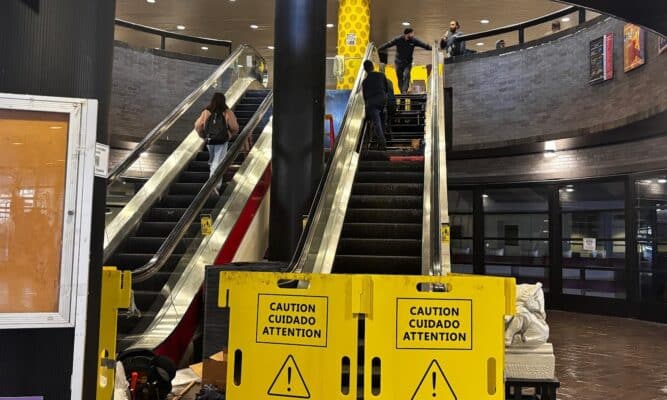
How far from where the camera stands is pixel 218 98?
9773 millimetres

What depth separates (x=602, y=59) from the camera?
12172mm

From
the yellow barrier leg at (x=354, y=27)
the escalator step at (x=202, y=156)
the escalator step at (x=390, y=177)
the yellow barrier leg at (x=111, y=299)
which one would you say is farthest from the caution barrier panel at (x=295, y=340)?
the yellow barrier leg at (x=354, y=27)

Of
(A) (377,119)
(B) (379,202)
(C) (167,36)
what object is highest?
(C) (167,36)

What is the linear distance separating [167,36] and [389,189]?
1300cm

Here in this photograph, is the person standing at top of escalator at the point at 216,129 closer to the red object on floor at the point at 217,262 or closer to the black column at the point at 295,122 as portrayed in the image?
the red object on floor at the point at 217,262

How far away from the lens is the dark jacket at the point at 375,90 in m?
10.1

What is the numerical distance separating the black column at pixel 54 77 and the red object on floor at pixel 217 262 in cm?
378

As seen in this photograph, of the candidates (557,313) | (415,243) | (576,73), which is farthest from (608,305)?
(415,243)

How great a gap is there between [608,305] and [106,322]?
36.7ft

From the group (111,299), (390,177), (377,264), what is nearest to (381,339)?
(111,299)

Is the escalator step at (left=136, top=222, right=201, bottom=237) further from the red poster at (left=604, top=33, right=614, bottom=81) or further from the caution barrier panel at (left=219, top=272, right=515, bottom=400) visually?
the red poster at (left=604, top=33, right=614, bottom=81)

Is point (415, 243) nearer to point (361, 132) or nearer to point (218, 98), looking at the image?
point (361, 132)

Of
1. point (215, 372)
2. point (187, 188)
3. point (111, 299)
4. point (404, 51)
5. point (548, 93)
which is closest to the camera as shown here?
point (111, 299)

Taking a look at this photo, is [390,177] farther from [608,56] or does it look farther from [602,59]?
[602,59]
